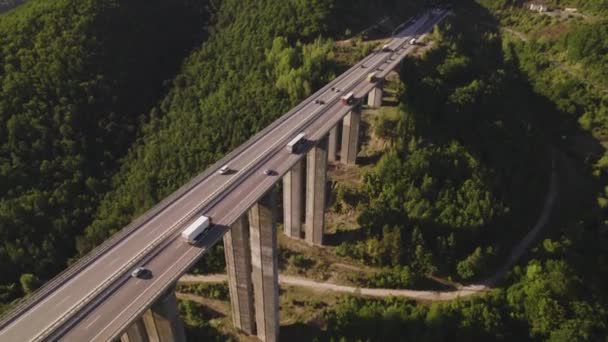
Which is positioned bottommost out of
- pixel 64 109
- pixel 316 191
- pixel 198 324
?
pixel 198 324

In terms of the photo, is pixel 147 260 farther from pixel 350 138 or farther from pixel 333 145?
pixel 333 145

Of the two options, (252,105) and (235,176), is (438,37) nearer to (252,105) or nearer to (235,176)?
(252,105)

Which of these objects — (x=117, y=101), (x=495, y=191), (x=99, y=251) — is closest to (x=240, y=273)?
(x=99, y=251)

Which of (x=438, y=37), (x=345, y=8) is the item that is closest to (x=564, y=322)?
(x=438, y=37)

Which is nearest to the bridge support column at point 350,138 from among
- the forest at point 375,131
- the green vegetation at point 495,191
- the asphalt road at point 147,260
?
the forest at point 375,131

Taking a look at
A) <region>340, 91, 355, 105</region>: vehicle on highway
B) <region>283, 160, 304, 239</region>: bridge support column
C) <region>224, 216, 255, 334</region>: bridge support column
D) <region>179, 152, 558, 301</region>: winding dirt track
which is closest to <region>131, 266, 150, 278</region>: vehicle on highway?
<region>224, 216, 255, 334</region>: bridge support column

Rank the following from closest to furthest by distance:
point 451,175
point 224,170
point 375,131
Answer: point 224,170
point 451,175
point 375,131
